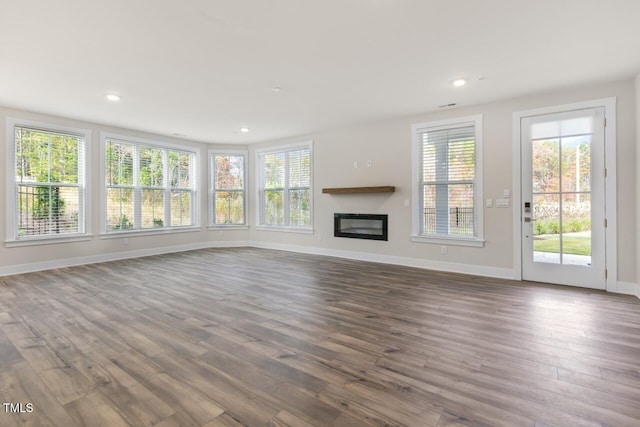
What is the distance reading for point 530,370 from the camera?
2.03m

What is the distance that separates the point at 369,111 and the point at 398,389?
Result: 4.32 meters

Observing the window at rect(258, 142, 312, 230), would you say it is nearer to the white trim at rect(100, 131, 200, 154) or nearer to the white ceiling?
the white trim at rect(100, 131, 200, 154)

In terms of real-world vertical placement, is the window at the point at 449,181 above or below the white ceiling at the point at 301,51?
below

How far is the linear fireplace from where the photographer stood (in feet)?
18.9

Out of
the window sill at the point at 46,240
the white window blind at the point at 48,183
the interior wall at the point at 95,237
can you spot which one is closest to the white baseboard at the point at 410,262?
the interior wall at the point at 95,237

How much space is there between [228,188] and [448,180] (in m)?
5.23

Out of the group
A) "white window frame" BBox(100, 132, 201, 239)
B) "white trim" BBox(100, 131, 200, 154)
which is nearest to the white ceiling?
"white trim" BBox(100, 131, 200, 154)

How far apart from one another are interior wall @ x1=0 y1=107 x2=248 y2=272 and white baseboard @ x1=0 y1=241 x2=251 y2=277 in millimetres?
14

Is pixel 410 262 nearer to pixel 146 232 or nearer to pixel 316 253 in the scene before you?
pixel 316 253

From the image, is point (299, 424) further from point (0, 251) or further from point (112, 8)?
point (0, 251)

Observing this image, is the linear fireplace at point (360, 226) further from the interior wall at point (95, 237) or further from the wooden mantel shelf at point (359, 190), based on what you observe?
the interior wall at point (95, 237)

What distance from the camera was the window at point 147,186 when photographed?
6078 millimetres

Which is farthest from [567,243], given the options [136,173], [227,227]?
[136,173]

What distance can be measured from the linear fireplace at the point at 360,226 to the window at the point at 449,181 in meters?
0.66
